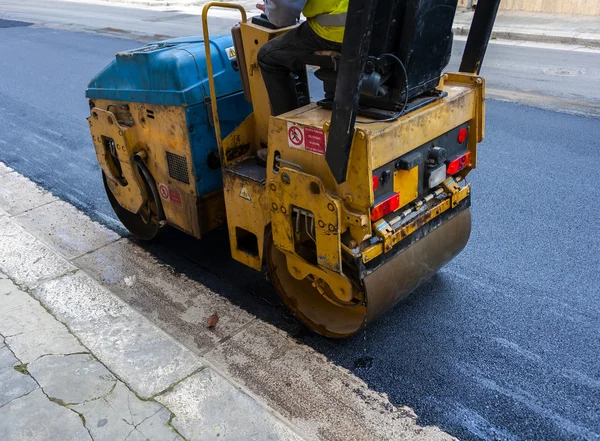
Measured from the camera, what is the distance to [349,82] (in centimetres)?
244

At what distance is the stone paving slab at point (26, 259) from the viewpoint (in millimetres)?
4203

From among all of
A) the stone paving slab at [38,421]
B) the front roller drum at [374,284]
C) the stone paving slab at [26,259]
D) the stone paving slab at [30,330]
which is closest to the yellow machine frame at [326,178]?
the front roller drum at [374,284]

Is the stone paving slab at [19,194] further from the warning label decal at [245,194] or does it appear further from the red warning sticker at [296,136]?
the red warning sticker at [296,136]

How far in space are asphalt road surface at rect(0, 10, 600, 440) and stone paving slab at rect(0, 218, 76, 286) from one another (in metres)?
0.71

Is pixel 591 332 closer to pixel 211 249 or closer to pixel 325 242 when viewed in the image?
pixel 325 242

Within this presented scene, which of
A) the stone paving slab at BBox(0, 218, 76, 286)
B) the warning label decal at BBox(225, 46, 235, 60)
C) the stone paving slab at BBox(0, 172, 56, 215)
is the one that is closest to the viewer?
the warning label decal at BBox(225, 46, 235, 60)

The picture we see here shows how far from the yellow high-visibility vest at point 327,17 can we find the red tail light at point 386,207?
0.84 metres

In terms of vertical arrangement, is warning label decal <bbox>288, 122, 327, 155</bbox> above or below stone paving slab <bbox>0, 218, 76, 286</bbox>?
above

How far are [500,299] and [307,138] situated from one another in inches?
70.6

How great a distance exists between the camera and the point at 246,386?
123 inches

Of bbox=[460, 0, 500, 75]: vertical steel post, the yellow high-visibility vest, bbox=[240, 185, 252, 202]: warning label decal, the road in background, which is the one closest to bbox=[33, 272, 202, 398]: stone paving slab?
bbox=[240, 185, 252, 202]: warning label decal

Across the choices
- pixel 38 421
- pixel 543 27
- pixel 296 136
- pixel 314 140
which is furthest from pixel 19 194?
pixel 543 27

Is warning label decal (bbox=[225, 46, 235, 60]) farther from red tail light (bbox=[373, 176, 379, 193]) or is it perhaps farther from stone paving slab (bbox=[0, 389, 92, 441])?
stone paving slab (bbox=[0, 389, 92, 441])

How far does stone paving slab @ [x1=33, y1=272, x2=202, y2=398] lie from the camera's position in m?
3.15
